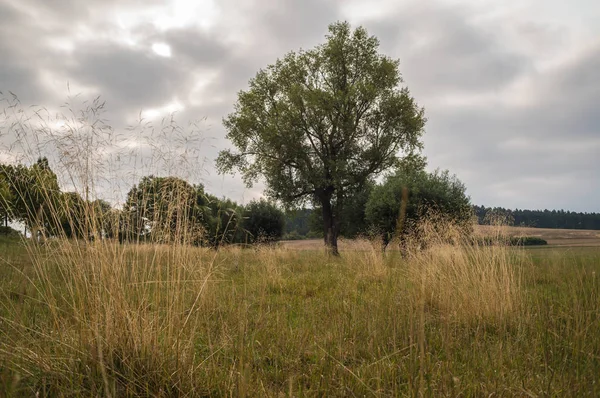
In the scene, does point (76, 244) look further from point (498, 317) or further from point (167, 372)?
point (498, 317)

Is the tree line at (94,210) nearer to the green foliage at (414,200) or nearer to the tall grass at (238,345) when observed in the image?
the tall grass at (238,345)

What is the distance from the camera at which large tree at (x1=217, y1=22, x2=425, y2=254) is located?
2012 centimetres

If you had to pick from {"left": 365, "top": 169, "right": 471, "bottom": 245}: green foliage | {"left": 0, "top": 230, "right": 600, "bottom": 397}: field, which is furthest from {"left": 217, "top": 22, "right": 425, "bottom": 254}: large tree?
{"left": 0, "top": 230, "right": 600, "bottom": 397}: field

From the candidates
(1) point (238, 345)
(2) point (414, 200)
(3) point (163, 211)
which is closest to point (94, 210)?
(3) point (163, 211)

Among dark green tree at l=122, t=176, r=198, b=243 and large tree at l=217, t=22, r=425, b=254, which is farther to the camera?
large tree at l=217, t=22, r=425, b=254

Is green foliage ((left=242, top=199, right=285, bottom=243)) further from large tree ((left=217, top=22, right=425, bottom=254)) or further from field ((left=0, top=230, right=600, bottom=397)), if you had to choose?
field ((left=0, top=230, right=600, bottom=397))

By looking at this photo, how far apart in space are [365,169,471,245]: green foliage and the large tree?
3041 millimetres

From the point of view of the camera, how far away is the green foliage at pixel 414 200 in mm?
15883

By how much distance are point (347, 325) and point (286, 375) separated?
4.46ft

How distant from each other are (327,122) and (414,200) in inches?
291

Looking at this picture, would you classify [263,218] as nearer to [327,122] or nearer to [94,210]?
[327,122]

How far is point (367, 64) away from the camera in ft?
69.5

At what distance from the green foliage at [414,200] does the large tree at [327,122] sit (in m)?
3.04

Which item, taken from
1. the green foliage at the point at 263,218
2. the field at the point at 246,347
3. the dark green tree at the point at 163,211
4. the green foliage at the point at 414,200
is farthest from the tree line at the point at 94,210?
the green foliage at the point at 263,218
